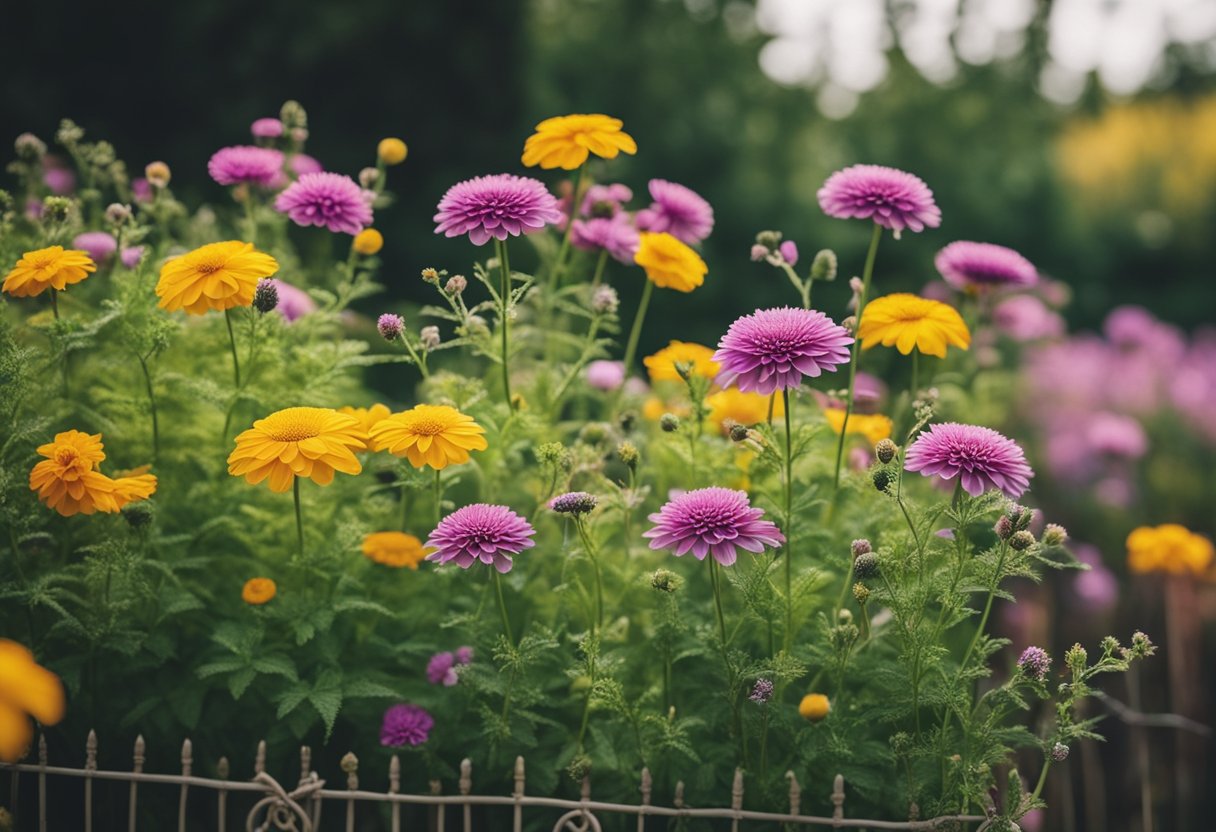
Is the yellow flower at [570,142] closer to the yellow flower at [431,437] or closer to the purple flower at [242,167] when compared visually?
the yellow flower at [431,437]

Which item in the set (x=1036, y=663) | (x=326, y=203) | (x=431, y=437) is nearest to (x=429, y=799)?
(x=431, y=437)

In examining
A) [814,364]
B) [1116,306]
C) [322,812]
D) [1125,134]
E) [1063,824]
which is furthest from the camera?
[1125,134]

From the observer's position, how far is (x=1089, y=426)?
4613mm

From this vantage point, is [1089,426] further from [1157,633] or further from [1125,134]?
[1125,134]

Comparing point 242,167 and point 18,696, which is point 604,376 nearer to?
point 242,167

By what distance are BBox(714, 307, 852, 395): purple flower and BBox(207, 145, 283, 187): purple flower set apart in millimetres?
1242

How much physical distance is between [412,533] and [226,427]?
0.51 metres

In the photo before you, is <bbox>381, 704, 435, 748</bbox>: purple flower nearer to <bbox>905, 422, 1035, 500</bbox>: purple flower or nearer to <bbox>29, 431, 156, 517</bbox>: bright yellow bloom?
<bbox>29, 431, 156, 517</bbox>: bright yellow bloom

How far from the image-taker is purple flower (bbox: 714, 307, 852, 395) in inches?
68.9

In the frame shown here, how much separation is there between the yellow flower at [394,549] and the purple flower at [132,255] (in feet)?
2.62

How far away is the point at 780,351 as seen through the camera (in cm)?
176

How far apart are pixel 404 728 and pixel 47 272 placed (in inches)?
42.7

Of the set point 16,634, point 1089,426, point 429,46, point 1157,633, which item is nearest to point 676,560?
point 16,634

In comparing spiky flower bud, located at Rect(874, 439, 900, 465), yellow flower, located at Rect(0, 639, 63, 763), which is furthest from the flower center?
spiky flower bud, located at Rect(874, 439, 900, 465)
